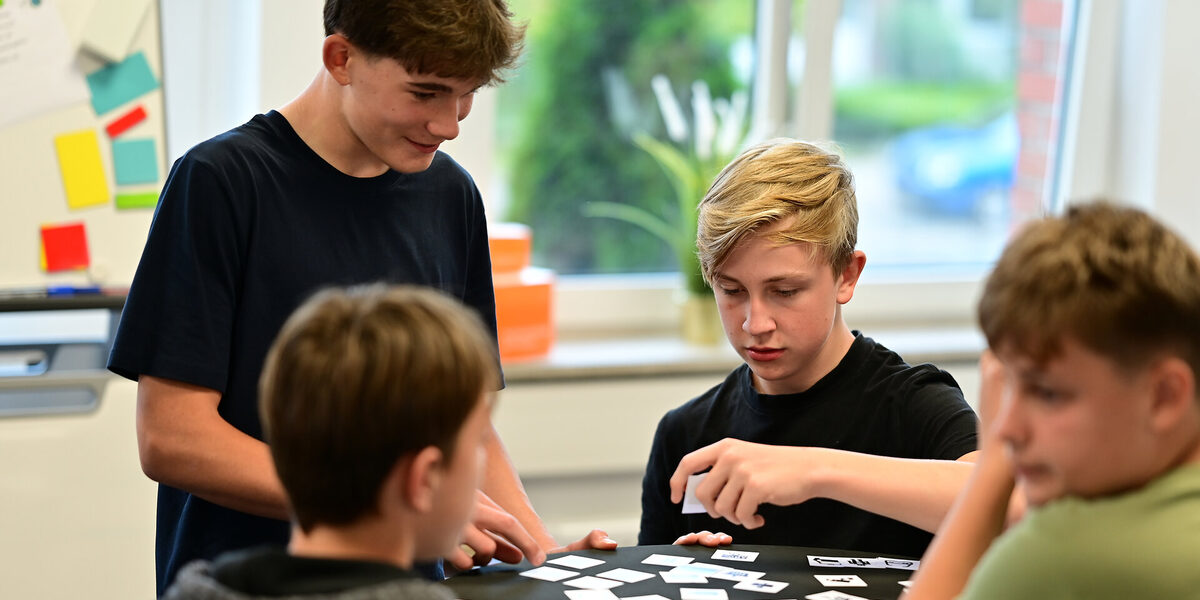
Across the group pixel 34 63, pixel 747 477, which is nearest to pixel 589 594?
pixel 747 477

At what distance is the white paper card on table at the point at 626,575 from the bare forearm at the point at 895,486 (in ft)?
0.86

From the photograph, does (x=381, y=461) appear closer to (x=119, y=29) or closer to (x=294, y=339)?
(x=294, y=339)

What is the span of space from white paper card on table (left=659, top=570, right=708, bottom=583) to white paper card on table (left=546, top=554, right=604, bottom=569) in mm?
110

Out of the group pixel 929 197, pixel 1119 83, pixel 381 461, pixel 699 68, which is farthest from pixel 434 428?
pixel 1119 83

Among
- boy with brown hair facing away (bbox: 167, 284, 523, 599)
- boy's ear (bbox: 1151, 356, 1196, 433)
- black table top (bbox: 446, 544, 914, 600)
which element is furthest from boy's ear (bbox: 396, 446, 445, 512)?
boy's ear (bbox: 1151, 356, 1196, 433)

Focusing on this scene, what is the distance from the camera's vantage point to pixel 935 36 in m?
4.09

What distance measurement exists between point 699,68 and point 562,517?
1532 mm

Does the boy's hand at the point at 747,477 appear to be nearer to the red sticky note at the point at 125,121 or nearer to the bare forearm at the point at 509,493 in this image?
the bare forearm at the point at 509,493

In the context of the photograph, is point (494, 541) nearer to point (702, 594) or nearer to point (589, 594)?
point (589, 594)

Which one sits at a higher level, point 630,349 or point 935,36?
point 935,36

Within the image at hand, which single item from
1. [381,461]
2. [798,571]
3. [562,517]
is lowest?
[562,517]

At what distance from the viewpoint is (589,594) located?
1.48 metres

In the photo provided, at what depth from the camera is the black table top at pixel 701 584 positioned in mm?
1494

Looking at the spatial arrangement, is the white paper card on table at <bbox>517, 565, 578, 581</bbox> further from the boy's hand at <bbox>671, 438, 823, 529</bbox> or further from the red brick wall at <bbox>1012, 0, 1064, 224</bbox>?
the red brick wall at <bbox>1012, 0, 1064, 224</bbox>
